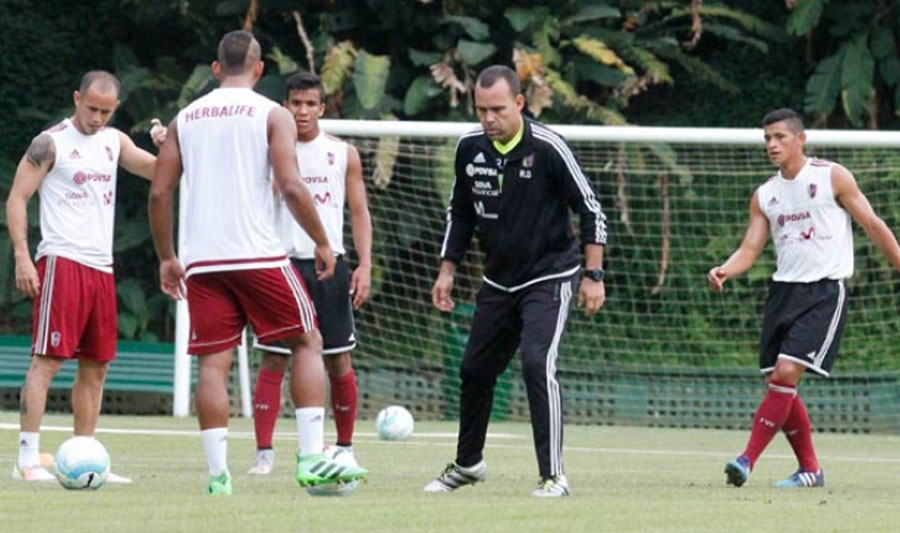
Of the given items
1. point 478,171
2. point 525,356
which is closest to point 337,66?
point 478,171

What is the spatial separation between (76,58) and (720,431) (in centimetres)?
960

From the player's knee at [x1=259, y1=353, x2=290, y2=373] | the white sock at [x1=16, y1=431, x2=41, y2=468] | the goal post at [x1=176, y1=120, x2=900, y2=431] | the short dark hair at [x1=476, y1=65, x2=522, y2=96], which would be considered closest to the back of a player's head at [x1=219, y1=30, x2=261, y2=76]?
the short dark hair at [x1=476, y1=65, x2=522, y2=96]

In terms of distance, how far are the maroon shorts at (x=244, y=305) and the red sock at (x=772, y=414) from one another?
3.33 m

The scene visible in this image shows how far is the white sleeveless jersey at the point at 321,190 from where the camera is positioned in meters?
11.2

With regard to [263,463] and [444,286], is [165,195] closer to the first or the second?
[444,286]

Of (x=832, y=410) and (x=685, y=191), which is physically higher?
(x=685, y=191)

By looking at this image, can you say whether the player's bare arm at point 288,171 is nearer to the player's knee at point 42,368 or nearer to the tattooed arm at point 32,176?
the tattooed arm at point 32,176

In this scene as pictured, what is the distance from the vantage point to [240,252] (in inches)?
336

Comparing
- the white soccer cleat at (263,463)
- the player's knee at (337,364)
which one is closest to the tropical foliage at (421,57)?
the player's knee at (337,364)

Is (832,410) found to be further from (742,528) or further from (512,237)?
(742,528)

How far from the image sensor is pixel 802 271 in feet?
36.8

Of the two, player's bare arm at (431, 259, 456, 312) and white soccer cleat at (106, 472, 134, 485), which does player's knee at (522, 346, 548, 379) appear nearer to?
player's bare arm at (431, 259, 456, 312)

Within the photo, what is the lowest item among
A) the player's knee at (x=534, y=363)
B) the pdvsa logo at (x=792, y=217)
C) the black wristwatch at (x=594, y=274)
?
the player's knee at (x=534, y=363)

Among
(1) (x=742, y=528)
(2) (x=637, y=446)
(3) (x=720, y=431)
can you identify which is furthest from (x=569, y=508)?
(3) (x=720, y=431)
